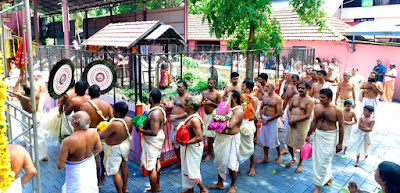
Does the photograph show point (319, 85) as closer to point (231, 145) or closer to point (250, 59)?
point (250, 59)

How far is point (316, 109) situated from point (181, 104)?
251cm

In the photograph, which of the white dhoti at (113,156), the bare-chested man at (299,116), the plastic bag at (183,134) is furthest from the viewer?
the bare-chested man at (299,116)

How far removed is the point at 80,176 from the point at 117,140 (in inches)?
35.9

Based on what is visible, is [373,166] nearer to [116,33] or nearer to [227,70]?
[227,70]

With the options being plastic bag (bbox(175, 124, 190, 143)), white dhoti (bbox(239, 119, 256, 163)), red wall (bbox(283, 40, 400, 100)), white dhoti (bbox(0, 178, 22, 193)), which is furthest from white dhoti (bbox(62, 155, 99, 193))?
red wall (bbox(283, 40, 400, 100))

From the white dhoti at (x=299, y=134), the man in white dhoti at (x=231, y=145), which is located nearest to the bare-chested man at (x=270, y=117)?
the white dhoti at (x=299, y=134)

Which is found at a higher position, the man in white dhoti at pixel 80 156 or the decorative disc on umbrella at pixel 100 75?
the decorative disc on umbrella at pixel 100 75

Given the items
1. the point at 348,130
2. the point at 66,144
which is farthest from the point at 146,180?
the point at 348,130

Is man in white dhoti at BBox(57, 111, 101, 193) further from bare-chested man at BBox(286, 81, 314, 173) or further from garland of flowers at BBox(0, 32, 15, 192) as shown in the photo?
bare-chested man at BBox(286, 81, 314, 173)

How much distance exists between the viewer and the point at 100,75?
655 centimetres

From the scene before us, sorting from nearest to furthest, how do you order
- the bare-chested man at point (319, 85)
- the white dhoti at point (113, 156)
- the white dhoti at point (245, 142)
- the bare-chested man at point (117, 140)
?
1. the bare-chested man at point (117, 140)
2. the white dhoti at point (113, 156)
3. the white dhoti at point (245, 142)
4. the bare-chested man at point (319, 85)

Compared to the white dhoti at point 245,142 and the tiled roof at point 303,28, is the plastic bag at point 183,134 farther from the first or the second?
the tiled roof at point 303,28

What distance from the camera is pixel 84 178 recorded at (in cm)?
428

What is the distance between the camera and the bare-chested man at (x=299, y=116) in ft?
20.1
